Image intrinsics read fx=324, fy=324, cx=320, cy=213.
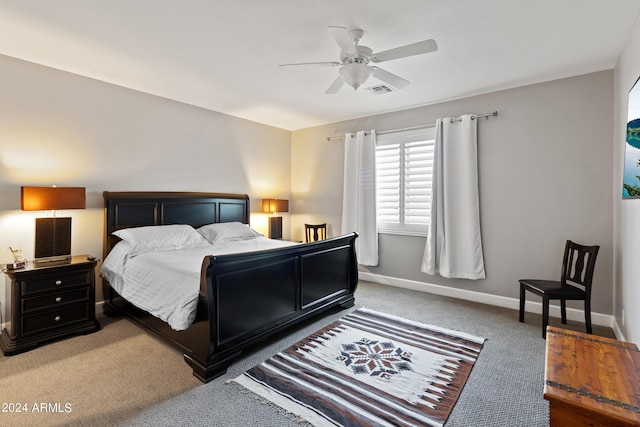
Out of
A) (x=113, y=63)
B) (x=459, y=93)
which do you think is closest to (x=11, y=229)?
(x=113, y=63)

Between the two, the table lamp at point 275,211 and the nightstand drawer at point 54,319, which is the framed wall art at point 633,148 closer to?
the table lamp at point 275,211

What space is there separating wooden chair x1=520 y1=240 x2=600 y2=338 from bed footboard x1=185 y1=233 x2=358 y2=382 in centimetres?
197

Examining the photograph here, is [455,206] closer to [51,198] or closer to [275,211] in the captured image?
[275,211]

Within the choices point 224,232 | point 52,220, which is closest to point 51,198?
point 52,220

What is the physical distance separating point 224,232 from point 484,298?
3411 millimetres

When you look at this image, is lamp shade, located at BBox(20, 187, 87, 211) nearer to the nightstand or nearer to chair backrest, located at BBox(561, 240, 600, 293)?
the nightstand

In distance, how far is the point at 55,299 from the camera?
2.95m

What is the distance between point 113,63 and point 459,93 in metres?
3.81

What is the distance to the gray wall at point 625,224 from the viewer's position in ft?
7.55

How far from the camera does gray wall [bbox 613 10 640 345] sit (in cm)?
230

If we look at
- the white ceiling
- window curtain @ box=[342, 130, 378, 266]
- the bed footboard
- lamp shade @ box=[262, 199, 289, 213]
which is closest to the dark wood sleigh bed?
the bed footboard

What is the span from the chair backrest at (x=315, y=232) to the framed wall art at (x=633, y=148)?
3.88m

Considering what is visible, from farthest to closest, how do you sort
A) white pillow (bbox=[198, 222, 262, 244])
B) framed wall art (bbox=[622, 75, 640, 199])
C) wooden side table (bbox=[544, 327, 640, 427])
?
white pillow (bbox=[198, 222, 262, 244]), framed wall art (bbox=[622, 75, 640, 199]), wooden side table (bbox=[544, 327, 640, 427])

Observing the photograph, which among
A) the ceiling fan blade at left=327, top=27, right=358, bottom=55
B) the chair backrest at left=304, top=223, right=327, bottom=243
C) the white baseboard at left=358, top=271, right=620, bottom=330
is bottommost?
the white baseboard at left=358, top=271, right=620, bottom=330
